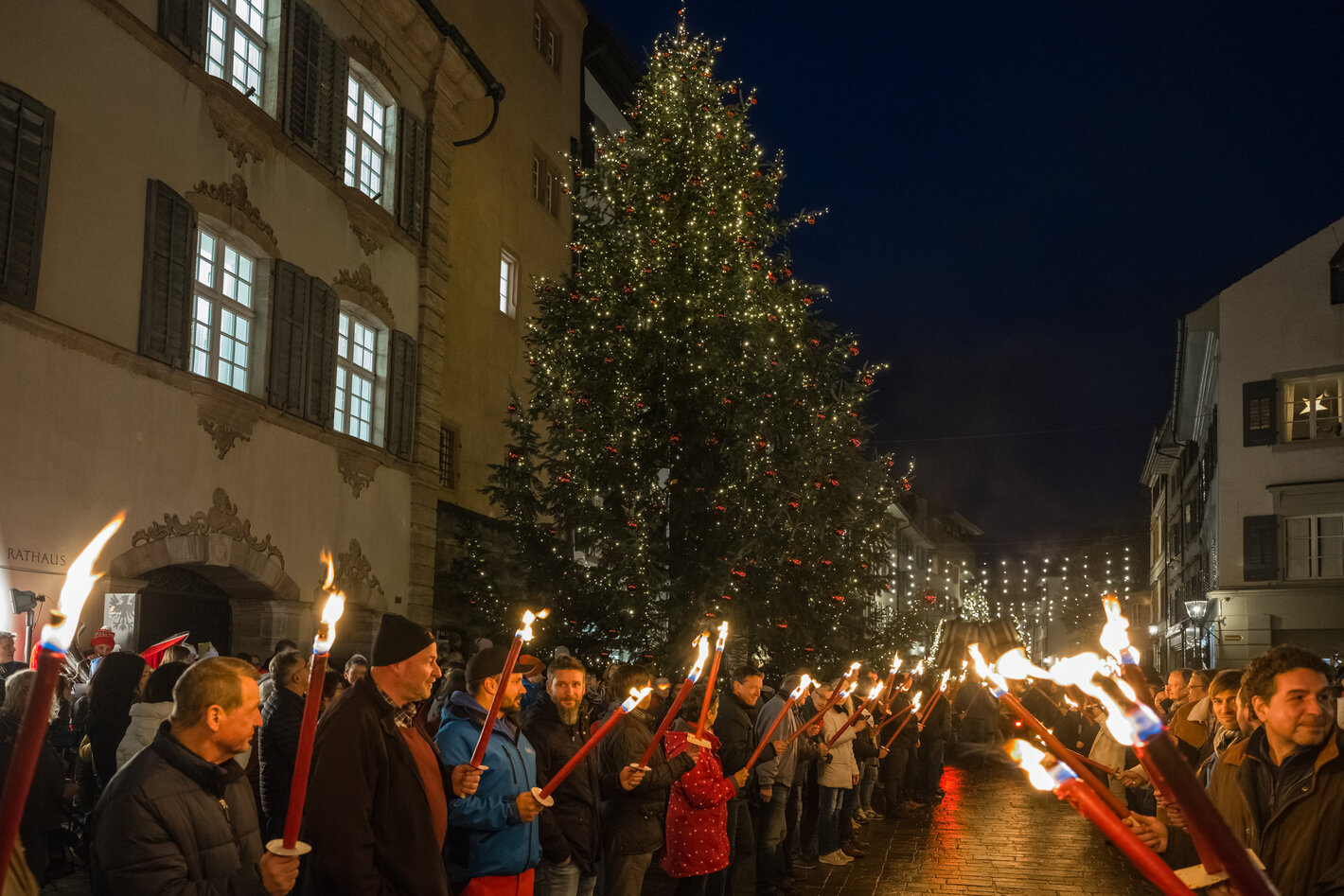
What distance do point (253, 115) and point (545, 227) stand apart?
12.0 m

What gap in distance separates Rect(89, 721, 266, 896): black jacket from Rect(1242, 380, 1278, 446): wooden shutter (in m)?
30.3

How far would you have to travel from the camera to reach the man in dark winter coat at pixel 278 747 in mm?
6574

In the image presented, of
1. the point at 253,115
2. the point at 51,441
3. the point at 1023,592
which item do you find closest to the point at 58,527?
the point at 51,441

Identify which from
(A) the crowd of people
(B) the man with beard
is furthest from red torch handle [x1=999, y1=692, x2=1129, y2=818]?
(B) the man with beard

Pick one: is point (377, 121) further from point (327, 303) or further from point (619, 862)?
point (619, 862)

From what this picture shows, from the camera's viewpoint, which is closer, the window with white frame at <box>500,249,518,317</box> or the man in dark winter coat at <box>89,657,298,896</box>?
the man in dark winter coat at <box>89,657,298,896</box>

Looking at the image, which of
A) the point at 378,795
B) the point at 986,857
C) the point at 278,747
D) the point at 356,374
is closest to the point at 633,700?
the point at 378,795

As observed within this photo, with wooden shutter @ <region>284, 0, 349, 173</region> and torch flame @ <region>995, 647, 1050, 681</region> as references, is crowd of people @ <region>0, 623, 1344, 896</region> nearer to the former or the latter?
torch flame @ <region>995, 647, 1050, 681</region>

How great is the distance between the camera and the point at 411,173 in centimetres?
1808

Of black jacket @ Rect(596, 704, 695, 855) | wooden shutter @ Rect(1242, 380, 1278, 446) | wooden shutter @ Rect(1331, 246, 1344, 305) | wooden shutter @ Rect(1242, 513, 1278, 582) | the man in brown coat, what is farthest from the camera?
wooden shutter @ Rect(1242, 380, 1278, 446)

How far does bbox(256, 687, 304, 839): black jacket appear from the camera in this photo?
656 cm

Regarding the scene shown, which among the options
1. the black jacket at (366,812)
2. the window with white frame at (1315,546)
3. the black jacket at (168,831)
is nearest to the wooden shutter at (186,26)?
the black jacket at (366,812)

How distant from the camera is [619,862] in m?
7.22

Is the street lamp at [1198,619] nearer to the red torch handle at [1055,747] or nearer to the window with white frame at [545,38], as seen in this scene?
the window with white frame at [545,38]
